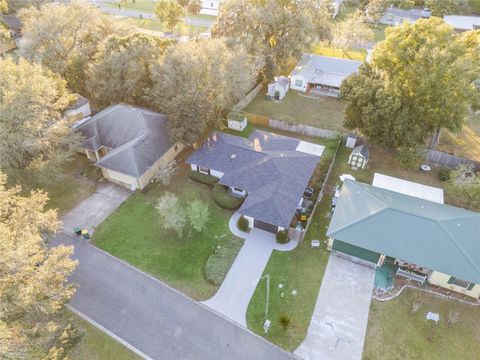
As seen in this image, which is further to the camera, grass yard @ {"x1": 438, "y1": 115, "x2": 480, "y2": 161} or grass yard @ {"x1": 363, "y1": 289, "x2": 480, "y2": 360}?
grass yard @ {"x1": 438, "y1": 115, "x2": 480, "y2": 161}

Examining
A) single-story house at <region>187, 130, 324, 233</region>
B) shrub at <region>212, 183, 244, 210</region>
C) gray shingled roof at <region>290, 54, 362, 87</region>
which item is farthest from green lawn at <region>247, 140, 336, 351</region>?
gray shingled roof at <region>290, 54, 362, 87</region>

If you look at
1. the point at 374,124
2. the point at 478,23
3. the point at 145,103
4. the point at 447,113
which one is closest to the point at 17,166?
the point at 145,103

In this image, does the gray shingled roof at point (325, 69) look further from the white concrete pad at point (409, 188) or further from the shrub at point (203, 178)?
the shrub at point (203, 178)

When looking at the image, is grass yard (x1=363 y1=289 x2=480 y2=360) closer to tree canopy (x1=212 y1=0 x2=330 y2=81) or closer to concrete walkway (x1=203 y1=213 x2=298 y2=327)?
concrete walkway (x1=203 y1=213 x2=298 y2=327)

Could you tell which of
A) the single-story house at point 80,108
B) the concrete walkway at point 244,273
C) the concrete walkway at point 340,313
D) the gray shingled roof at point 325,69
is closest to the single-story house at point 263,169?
the concrete walkway at point 244,273

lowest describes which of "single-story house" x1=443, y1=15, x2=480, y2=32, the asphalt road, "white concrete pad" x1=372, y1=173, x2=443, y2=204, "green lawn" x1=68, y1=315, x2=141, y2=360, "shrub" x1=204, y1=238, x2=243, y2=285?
"green lawn" x1=68, y1=315, x2=141, y2=360
